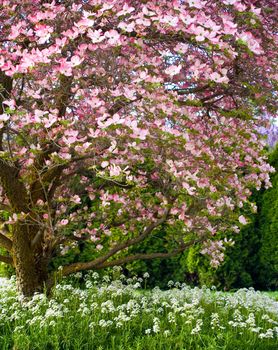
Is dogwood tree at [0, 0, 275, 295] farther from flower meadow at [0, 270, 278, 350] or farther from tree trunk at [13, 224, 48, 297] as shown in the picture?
flower meadow at [0, 270, 278, 350]

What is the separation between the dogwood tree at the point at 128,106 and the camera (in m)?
3.36

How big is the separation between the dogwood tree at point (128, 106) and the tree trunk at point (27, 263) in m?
0.01

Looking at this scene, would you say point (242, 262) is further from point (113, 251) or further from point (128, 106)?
point (128, 106)

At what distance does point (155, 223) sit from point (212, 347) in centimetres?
130

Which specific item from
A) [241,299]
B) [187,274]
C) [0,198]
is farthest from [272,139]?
[0,198]

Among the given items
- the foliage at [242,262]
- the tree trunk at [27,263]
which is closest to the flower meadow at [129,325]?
the tree trunk at [27,263]

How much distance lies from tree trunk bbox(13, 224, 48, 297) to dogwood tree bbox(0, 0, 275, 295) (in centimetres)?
1

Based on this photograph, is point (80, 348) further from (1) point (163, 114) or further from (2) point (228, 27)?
(2) point (228, 27)

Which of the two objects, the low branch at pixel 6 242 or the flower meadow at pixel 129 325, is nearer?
the flower meadow at pixel 129 325

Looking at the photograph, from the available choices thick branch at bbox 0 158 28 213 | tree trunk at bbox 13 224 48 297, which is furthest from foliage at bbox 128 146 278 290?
thick branch at bbox 0 158 28 213

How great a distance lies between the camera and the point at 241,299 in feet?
17.9

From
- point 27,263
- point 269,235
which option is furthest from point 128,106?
point 269,235

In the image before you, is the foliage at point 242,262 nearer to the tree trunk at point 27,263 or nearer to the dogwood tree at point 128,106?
the dogwood tree at point 128,106

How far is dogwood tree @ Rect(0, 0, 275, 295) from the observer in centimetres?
336
